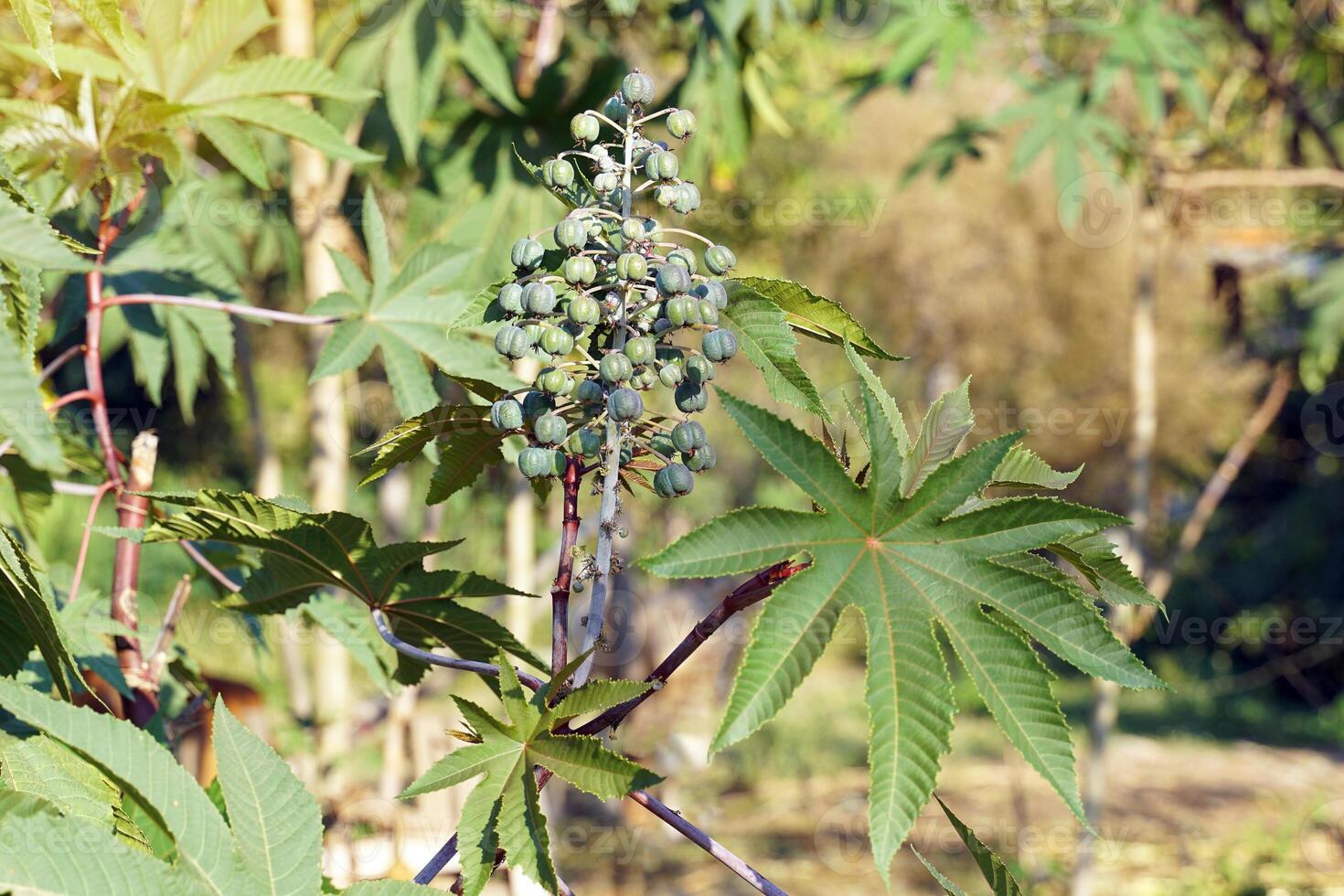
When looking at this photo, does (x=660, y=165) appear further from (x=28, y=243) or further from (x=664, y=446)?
(x=28, y=243)

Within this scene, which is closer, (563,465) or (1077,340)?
(563,465)

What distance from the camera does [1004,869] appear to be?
78cm

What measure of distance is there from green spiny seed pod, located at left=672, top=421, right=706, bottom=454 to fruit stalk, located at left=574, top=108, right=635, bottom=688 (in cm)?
4

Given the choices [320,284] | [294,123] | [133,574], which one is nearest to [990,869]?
[133,574]

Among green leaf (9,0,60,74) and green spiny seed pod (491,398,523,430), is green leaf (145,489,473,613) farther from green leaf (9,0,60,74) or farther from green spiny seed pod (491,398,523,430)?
green leaf (9,0,60,74)

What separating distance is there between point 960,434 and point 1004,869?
0.29 metres

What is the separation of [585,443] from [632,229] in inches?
5.5

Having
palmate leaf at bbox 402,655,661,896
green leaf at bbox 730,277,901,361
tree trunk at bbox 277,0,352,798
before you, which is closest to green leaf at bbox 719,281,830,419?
green leaf at bbox 730,277,901,361

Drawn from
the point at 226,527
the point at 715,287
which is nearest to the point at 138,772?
the point at 226,527

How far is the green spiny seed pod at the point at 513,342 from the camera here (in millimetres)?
788

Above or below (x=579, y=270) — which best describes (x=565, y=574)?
below

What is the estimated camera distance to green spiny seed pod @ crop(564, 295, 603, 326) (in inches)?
29.1

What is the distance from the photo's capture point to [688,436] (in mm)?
Answer: 759

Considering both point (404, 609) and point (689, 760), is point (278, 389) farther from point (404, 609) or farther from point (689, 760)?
point (404, 609)
